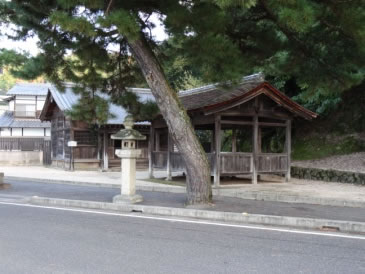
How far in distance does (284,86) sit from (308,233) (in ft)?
53.7

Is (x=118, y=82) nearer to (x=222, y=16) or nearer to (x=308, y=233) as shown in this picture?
(x=222, y=16)

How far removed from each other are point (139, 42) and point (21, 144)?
80.4 feet

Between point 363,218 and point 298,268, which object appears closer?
point 298,268

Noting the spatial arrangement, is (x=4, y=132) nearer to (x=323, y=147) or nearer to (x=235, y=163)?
(x=235, y=163)

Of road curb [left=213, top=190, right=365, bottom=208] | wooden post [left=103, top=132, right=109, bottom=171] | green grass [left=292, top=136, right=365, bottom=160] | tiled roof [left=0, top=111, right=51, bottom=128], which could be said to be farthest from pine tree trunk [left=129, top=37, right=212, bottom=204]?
tiled roof [left=0, top=111, right=51, bottom=128]

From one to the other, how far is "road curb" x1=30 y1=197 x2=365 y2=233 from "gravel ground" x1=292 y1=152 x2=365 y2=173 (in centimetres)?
829

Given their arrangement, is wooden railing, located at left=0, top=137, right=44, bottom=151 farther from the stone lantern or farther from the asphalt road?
the asphalt road

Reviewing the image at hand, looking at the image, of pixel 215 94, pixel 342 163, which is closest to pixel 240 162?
pixel 215 94

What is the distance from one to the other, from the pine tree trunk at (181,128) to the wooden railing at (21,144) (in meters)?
23.9

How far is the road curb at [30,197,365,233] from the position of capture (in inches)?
314

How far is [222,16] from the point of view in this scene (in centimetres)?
912

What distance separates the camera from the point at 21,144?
31.4 m

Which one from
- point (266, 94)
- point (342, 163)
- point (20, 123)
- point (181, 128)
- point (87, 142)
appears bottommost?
point (342, 163)

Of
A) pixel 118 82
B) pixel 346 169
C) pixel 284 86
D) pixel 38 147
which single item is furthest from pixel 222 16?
pixel 38 147
